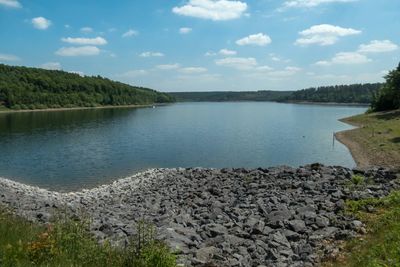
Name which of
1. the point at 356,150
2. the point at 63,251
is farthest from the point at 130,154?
the point at 63,251

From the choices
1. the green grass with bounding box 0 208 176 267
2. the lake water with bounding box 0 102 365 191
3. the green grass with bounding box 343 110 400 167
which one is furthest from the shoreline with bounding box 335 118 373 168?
the green grass with bounding box 0 208 176 267

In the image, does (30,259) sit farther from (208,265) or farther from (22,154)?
(22,154)

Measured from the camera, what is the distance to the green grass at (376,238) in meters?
9.60

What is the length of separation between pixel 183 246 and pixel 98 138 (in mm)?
55708

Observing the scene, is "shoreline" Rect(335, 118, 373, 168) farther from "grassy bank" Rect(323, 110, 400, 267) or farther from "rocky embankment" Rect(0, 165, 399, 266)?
"grassy bank" Rect(323, 110, 400, 267)

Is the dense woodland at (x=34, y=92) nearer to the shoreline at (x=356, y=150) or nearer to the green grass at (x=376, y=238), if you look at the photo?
the shoreline at (x=356, y=150)

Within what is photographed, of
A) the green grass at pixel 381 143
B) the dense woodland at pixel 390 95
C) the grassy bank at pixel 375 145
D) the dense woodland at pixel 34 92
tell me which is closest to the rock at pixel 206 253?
the grassy bank at pixel 375 145

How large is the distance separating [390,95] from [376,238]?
9149 centimetres

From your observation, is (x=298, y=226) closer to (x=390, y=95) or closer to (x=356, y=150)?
(x=356, y=150)

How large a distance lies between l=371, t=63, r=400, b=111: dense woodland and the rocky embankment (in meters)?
73.1

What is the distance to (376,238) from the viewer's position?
1188 centimetres

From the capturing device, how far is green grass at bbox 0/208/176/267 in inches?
277

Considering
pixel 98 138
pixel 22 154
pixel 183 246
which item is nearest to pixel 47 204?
pixel 183 246

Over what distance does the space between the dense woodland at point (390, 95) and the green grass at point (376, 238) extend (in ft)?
276
